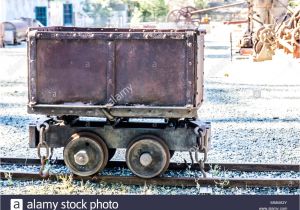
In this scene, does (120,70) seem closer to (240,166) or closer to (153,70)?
(153,70)

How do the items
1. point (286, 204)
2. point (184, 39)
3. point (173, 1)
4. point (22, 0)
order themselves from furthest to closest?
point (173, 1) < point (22, 0) < point (184, 39) < point (286, 204)

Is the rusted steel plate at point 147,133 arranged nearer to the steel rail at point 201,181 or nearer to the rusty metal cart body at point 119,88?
the rusty metal cart body at point 119,88

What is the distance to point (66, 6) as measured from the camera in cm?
4834

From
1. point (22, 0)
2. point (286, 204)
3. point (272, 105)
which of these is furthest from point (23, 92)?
point (22, 0)

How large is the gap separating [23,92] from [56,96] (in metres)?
8.34

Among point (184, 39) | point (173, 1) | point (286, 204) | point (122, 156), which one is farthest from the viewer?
point (173, 1)

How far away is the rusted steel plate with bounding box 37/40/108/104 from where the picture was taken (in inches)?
243

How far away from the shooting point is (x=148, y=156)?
620 cm

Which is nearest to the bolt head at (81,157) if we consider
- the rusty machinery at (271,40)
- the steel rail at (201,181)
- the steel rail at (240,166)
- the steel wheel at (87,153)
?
the steel wheel at (87,153)

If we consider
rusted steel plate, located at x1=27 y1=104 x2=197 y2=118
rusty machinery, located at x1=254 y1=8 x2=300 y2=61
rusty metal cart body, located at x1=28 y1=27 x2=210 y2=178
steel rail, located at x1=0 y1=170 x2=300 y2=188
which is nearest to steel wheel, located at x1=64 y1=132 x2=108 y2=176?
rusty metal cart body, located at x1=28 y1=27 x2=210 y2=178

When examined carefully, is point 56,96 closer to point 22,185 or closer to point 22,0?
point 22,185

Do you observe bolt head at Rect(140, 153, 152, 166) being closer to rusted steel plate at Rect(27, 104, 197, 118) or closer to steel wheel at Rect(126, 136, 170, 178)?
steel wheel at Rect(126, 136, 170, 178)

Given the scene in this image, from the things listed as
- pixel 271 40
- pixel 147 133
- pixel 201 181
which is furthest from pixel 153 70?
pixel 271 40

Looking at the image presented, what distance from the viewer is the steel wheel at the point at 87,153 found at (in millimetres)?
6266
